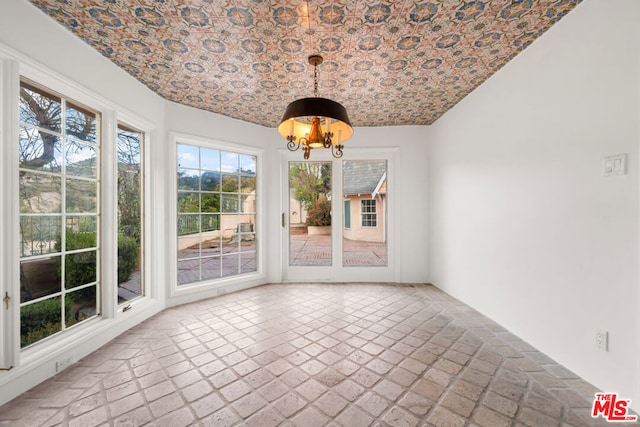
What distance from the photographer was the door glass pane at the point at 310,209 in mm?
4500

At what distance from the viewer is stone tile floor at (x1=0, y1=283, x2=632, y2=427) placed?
1538 millimetres

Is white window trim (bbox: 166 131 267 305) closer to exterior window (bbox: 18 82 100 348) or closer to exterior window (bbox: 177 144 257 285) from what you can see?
exterior window (bbox: 177 144 257 285)

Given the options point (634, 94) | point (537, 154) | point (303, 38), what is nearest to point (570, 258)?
point (537, 154)

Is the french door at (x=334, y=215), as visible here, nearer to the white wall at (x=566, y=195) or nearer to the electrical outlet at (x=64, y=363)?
the white wall at (x=566, y=195)

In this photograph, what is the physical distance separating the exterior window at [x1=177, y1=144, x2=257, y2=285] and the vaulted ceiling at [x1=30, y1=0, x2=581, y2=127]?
96cm

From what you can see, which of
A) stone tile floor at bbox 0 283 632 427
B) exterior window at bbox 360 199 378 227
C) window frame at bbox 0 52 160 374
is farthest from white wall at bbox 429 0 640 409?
window frame at bbox 0 52 160 374

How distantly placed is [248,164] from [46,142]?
94.9 inches

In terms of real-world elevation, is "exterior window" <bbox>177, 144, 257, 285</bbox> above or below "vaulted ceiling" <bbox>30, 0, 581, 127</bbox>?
below

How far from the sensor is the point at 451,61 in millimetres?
2471

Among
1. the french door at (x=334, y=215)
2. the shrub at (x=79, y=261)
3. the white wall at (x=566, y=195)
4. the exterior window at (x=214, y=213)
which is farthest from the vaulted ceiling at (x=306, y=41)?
the shrub at (x=79, y=261)

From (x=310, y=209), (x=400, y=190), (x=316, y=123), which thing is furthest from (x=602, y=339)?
(x=310, y=209)

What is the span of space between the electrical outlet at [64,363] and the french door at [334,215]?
108 inches

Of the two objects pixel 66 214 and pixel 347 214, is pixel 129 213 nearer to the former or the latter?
pixel 66 214

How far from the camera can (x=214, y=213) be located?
3811mm
